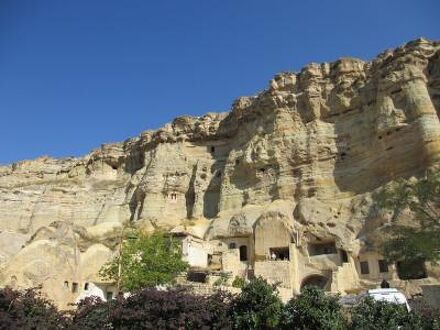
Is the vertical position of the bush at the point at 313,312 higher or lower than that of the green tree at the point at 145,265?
lower

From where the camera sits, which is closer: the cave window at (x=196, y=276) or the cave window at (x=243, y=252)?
the cave window at (x=196, y=276)

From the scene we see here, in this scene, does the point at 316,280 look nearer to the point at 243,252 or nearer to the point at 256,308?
the point at 243,252

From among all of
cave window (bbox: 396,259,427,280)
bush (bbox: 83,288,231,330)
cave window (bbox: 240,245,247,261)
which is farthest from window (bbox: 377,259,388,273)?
bush (bbox: 83,288,231,330)

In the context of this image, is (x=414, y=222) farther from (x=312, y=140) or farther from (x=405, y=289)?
(x=312, y=140)

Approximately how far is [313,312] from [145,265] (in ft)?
56.1

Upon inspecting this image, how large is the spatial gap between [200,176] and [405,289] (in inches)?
1269

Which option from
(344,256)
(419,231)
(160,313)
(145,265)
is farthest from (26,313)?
(344,256)

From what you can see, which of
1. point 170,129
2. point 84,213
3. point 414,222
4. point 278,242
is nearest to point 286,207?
point 278,242

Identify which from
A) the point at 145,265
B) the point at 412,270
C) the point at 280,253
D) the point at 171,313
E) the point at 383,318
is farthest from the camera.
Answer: the point at 280,253

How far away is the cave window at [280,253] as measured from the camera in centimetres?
3490

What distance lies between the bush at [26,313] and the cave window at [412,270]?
A: 2170 cm

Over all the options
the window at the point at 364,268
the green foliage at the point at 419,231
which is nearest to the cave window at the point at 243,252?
the window at the point at 364,268

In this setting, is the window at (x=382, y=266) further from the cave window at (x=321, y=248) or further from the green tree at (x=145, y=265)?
the green tree at (x=145, y=265)

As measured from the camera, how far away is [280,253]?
35625 mm
